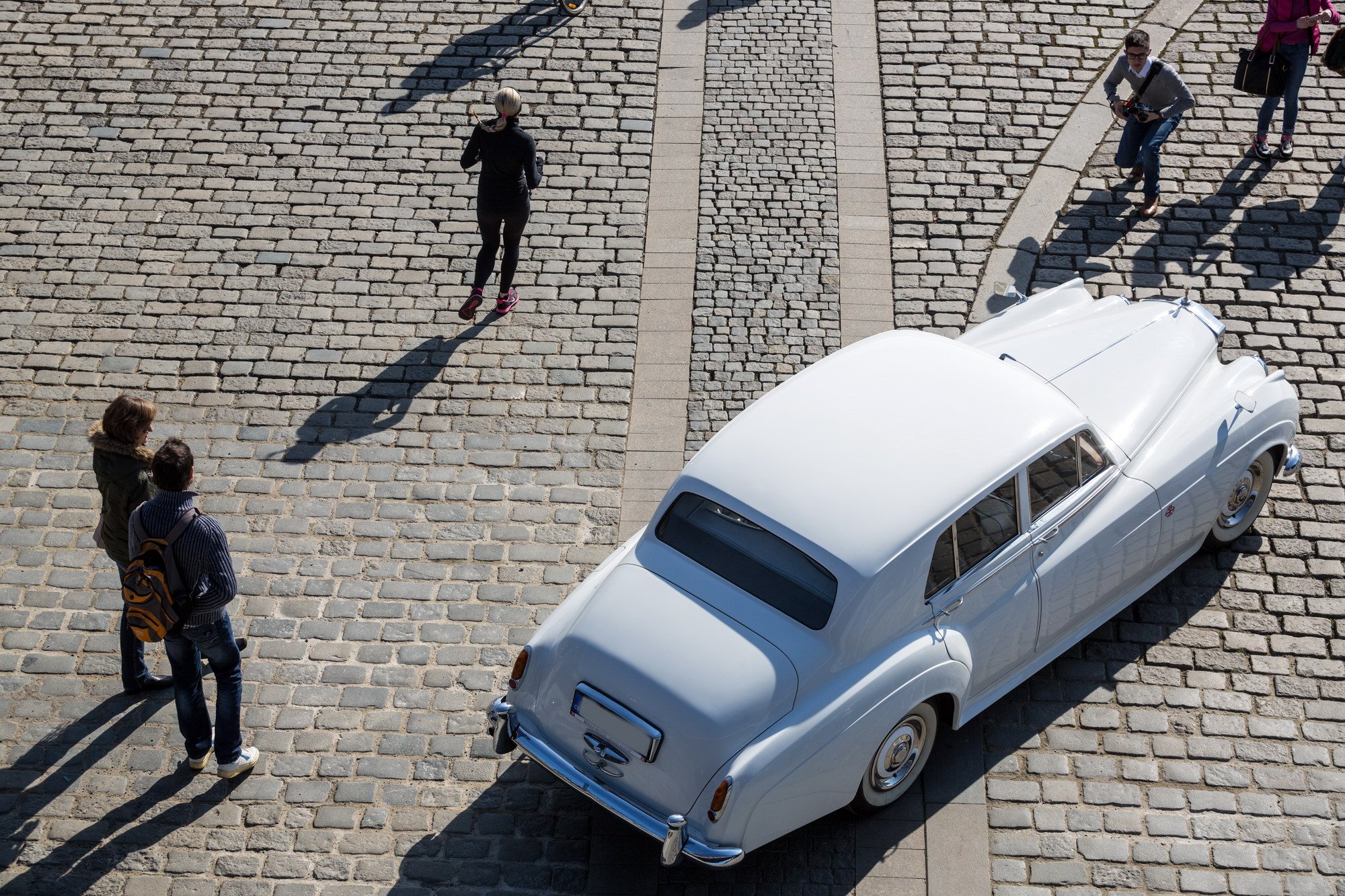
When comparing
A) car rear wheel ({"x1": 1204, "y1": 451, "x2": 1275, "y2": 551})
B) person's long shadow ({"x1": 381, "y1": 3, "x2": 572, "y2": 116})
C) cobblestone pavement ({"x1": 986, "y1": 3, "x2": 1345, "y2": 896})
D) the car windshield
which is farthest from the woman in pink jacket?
the car windshield

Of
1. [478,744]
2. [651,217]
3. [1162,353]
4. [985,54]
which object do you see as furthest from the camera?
[985,54]

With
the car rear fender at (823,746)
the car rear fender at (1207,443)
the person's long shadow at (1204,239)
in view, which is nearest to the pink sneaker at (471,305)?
the person's long shadow at (1204,239)

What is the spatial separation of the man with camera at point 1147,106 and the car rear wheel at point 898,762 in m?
5.76

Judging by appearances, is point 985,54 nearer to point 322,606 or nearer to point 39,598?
point 322,606

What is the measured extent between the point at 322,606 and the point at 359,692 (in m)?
0.71

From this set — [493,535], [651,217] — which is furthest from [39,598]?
[651,217]

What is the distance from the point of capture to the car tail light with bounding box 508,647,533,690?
6.32m

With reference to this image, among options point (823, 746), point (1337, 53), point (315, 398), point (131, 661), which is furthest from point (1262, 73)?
point (131, 661)

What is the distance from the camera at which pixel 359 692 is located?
728 cm

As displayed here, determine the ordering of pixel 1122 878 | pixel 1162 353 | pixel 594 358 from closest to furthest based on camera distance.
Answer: pixel 1122 878 < pixel 1162 353 < pixel 594 358

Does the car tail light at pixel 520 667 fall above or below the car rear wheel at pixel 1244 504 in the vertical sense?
below

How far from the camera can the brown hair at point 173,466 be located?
6137 mm

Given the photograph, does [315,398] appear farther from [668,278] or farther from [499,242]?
[668,278]

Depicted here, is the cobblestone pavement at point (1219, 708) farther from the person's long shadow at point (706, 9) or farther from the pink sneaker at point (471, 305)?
the person's long shadow at point (706, 9)
